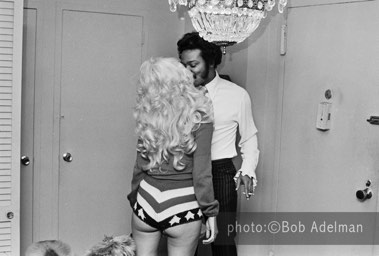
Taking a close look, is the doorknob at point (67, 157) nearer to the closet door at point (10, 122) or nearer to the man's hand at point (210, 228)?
the closet door at point (10, 122)

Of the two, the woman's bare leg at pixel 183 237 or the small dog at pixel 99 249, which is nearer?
the small dog at pixel 99 249

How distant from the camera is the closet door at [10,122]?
2.95 metres

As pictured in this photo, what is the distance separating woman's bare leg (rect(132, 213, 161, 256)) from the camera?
2367mm

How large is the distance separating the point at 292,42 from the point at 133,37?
39.1 inches

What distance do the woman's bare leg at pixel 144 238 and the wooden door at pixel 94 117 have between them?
1211 millimetres

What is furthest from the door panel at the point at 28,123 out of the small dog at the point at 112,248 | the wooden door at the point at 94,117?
the small dog at the point at 112,248

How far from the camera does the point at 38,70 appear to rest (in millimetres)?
3334

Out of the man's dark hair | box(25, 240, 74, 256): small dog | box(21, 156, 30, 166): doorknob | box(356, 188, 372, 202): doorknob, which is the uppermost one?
the man's dark hair

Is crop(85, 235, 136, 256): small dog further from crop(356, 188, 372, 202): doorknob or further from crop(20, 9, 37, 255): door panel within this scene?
crop(20, 9, 37, 255): door panel

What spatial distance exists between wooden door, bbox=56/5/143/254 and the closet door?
0.43 meters

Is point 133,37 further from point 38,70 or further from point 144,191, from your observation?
point 144,191

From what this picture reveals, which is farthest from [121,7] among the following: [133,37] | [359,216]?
[359,216]

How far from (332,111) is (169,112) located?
1.09 meters

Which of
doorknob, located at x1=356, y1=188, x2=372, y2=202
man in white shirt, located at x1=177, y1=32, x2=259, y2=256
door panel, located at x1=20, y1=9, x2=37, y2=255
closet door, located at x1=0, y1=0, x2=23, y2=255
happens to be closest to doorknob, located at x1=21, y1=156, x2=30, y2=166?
door panel, located at x1=20, y1=9, x2=37, y2=255
